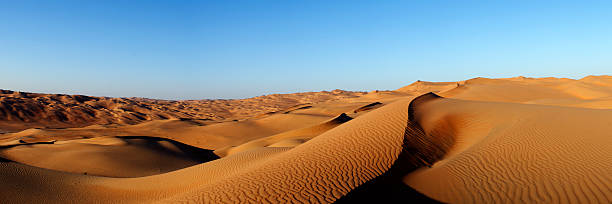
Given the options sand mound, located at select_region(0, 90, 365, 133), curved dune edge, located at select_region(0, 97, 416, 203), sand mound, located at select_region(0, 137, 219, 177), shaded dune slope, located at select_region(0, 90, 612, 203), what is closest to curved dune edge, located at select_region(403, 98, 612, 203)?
shaded dune slope, located at select_region(0, 90, 612, 203)

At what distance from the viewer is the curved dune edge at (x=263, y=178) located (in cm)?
457

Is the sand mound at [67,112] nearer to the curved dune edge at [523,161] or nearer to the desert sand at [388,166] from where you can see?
the desert sand at [388,166]

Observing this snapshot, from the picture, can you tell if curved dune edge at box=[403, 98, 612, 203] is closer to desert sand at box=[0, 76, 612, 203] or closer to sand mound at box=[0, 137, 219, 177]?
desert sand at box=[0, 76, 612, 203]

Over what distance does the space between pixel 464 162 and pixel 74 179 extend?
9018 mm

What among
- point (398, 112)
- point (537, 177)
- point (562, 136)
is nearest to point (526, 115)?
point (562, 136)

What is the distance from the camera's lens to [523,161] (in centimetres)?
538

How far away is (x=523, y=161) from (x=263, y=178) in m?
4.43

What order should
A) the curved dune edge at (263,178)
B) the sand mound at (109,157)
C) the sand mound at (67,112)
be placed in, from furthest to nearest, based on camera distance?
the sand mound at (67,112)
the sand mound at (109,157)
the curved dune edge at (263,178)

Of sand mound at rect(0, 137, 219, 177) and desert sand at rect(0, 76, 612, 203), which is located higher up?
desert sand at rect(0, 76, 612, 203)

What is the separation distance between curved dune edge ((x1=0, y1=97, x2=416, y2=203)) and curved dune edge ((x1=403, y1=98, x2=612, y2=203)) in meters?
0.90

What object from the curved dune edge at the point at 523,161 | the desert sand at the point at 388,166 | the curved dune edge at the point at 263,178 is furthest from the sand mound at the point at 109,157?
the curved dune edge at the point at 523,161

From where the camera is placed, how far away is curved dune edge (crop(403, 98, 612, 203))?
14.1 feet

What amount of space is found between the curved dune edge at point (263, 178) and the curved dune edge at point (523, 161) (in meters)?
0.90

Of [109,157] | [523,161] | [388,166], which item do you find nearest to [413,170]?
[388,166]
